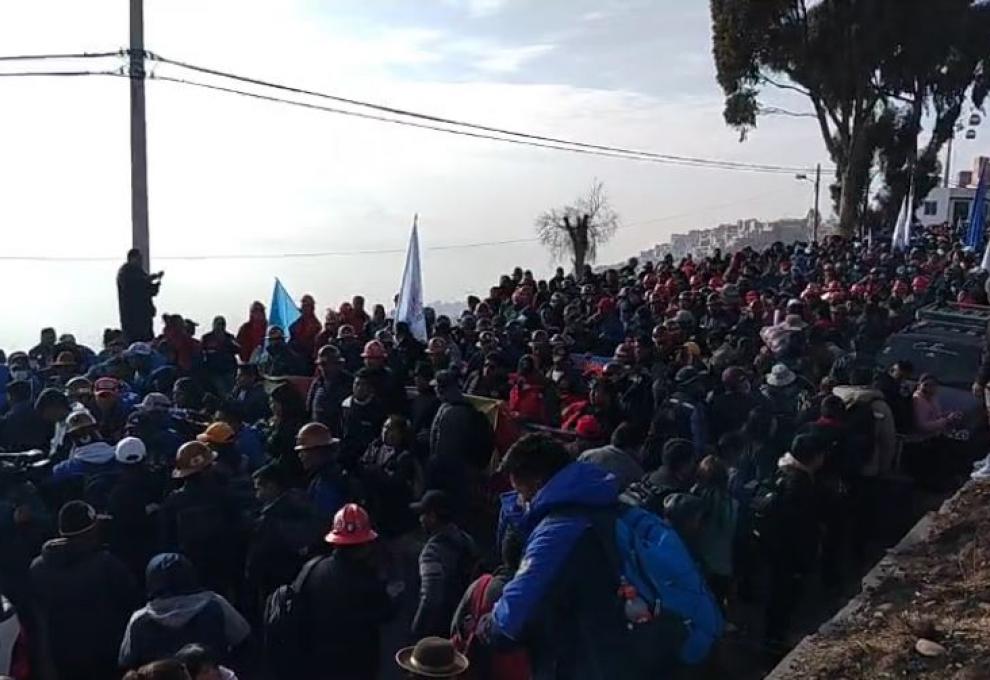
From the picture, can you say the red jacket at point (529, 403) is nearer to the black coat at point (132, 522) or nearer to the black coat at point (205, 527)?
the black coat at point (205, 527)

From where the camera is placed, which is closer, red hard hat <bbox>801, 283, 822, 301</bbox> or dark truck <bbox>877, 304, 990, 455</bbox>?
dark truck <bbox>877, 304, 990, 455</bbox>

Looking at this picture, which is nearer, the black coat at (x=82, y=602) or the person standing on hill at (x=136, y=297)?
the black coat at (x=82, y=602)

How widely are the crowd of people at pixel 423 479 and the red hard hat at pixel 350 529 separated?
0.01 meters

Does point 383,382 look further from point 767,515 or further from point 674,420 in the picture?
point 767,515

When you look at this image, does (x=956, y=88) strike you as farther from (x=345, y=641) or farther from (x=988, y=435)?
(x=345, y=641)

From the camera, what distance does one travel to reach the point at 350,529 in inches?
189

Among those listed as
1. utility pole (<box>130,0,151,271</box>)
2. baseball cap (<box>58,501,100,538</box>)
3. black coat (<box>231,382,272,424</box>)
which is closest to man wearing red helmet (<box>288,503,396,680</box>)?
baseball cap (<box>58,501,100,538</box>)

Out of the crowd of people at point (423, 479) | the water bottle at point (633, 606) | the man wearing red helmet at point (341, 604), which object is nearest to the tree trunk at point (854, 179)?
the crowd of people at point (423, 479)

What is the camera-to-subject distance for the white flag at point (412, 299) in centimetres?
1260

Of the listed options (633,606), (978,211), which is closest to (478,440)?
(633,606)

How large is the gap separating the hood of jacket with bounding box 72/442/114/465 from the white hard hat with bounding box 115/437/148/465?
21 centimetres

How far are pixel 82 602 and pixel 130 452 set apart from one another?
1415 mm

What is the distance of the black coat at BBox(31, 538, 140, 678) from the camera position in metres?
5.04

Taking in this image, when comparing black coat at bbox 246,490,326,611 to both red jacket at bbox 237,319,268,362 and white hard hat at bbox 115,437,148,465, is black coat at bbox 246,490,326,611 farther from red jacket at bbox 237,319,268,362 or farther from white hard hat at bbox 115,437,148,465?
red jacket at bbox 237,319,268,362
